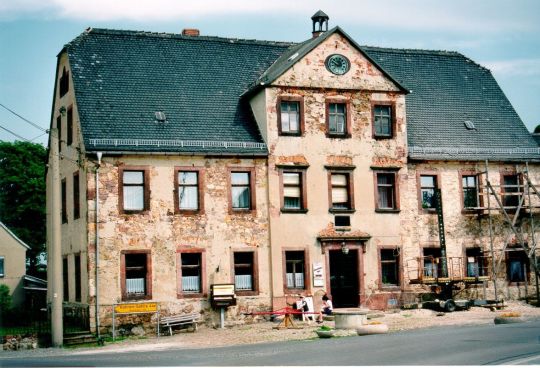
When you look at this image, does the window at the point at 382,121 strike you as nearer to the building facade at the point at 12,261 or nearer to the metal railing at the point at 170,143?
the metal railing at the point at 170,143

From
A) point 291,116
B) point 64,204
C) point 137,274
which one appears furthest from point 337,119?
point 64,204

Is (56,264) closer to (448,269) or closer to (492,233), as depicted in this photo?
(448,269)

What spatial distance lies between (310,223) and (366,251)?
2.13 metres

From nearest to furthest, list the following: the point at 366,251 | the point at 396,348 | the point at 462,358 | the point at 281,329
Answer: the point at 462,358
the point at 396,348
the point at 281,329
the point at 366,251

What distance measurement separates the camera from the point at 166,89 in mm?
27938

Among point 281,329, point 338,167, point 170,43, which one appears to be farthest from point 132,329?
point 170,43

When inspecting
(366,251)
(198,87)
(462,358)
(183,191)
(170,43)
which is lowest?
(462,358)

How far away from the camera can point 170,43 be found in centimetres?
2975

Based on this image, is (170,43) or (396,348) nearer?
(396,348)

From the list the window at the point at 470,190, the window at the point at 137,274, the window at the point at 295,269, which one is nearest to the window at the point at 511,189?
the window at the point at 470,190

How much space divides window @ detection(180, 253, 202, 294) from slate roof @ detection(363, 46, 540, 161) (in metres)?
8.20

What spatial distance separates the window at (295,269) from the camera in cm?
2700

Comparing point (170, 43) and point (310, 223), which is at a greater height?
point (170, 43)

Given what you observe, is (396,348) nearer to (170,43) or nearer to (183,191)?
(183,191)
